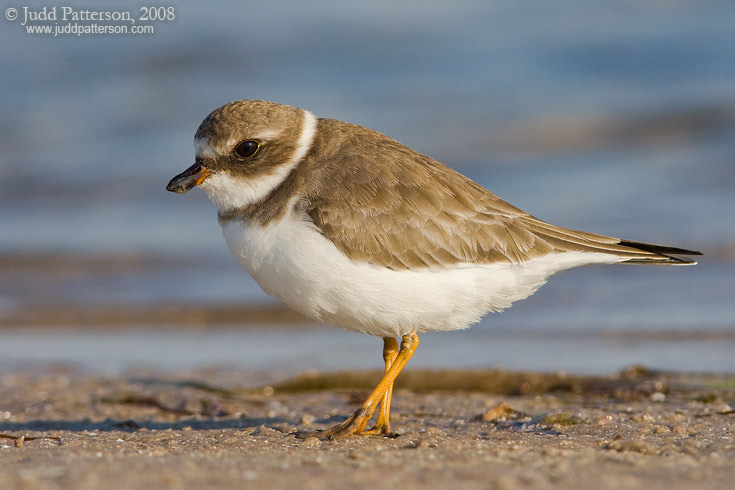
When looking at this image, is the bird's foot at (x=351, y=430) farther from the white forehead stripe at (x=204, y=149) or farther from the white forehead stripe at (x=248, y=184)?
the white forehead stripe at (x=204, y=149)

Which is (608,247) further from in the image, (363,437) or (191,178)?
(191,178)

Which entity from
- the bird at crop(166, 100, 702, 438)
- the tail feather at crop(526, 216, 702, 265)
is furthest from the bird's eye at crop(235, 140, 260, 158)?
the tail feather at crop(526, 216, 702, 265)

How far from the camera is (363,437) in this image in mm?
5180

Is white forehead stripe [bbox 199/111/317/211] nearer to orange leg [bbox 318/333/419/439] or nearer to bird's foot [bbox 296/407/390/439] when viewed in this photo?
orange leg [bbox 318/333/419/439]

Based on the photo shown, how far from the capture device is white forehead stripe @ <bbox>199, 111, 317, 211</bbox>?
5270mm

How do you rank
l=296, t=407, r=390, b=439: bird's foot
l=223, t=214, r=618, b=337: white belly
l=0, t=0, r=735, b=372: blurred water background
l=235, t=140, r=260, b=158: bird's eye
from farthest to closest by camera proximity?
l=0, t=0, r=735, b=372: blurred water background, l=235, t=140, r=260, b=158: bird's eye, l=296, t=407, r=390, b=439: bird's foot, l=223, t=214, r=618, b=337: white belly

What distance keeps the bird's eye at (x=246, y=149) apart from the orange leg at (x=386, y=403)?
4.67 ft

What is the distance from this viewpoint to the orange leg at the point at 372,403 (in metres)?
5.29

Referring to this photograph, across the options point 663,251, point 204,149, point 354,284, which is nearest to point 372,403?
point 354,284

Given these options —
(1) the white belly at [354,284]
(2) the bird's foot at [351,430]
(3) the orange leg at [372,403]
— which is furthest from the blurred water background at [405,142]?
(1) the white belly at [354,284]

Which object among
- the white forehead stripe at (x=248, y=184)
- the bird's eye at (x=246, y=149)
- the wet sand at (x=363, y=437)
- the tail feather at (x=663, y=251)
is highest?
the bird's eye at (x=246, y=149)

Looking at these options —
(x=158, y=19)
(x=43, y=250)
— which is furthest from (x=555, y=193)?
(x=158, y=19)

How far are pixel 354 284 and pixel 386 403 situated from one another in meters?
0.98

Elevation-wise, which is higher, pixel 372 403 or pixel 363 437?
pixel 372 403
